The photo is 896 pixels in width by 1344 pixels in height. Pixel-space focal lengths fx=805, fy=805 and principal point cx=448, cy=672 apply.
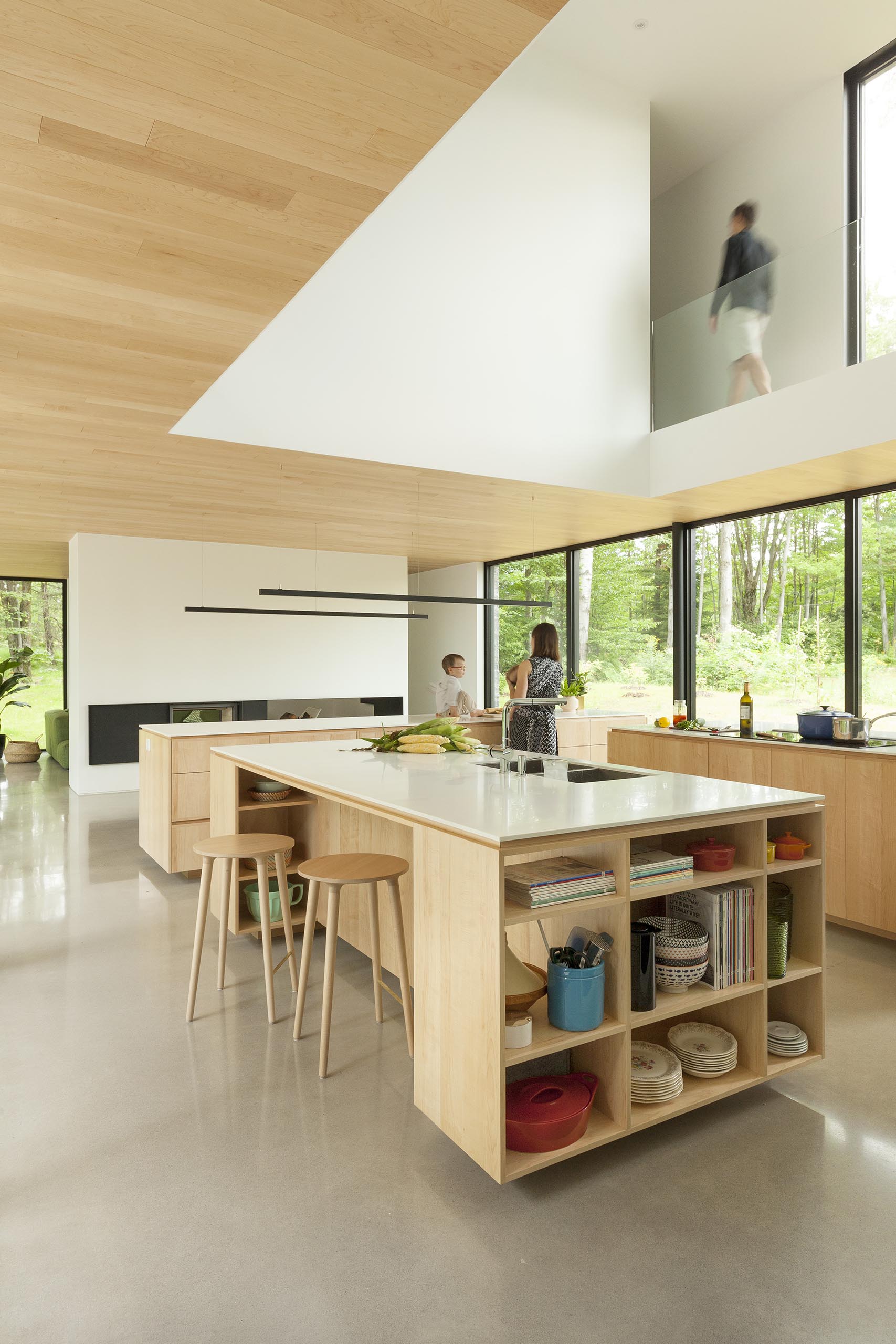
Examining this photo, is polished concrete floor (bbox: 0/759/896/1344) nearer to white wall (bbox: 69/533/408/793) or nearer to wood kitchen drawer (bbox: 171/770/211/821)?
wood kitchen drawer (bbox: 171/770/211/821)

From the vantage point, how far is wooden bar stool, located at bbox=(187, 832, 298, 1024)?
295cm

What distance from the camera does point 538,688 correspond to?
5.20 metres

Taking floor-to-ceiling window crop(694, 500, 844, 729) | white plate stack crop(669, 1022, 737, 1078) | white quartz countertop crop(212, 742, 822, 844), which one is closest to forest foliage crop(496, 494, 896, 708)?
floor-to-ceiling window crop(694, 500, 844, 729)

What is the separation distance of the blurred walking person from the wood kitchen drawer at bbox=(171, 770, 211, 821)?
434cm

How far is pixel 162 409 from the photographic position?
3977mm

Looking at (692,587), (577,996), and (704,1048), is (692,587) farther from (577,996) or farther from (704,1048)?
(577,996)

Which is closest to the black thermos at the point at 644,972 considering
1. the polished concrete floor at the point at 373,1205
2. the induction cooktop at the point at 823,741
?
the polished concrete floor at the point at 373,1205

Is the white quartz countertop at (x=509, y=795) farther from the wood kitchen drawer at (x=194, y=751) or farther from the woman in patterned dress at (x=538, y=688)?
the woman in patterned dress at (x=538, y=688)

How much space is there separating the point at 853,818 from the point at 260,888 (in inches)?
114

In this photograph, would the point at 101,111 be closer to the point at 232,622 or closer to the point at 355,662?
the point at 232,622

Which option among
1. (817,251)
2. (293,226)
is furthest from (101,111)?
(817,251)

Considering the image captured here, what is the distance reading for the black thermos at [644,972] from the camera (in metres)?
2.22

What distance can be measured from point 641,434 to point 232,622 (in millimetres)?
4999

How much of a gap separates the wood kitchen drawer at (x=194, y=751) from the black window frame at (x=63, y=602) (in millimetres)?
8183
